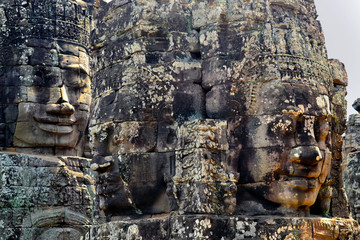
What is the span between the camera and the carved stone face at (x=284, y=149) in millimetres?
7188

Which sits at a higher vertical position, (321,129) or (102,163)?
(321,129)

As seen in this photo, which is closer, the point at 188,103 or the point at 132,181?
the point at 132,181

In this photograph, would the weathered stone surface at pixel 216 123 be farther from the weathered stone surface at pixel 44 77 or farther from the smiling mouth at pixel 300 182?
the weathered stone surface at pixel 44 77

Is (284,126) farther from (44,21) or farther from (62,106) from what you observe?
(44,21)

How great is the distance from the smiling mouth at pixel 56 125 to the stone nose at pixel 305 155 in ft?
19.9

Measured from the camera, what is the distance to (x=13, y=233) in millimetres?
11477

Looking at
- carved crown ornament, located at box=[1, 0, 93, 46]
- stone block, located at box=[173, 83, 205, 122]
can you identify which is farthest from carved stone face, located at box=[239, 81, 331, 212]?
carved crown ornament, located at box=[1, 0, 93, 46]

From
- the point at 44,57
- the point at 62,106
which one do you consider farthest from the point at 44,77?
the point at 62,106

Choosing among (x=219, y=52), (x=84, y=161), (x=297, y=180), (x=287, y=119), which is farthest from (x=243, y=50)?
(x=84, y=161)

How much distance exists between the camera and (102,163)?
24.9ft

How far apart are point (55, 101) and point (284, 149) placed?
19.9 feet

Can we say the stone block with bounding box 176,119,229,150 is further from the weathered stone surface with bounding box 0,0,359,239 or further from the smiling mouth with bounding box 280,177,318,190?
the smiling mouth with bounding box 280,177,318,190

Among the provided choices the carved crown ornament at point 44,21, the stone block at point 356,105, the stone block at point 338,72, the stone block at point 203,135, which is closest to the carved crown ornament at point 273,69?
the stone block at point 203,135

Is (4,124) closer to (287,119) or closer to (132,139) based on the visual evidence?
(132,139)
